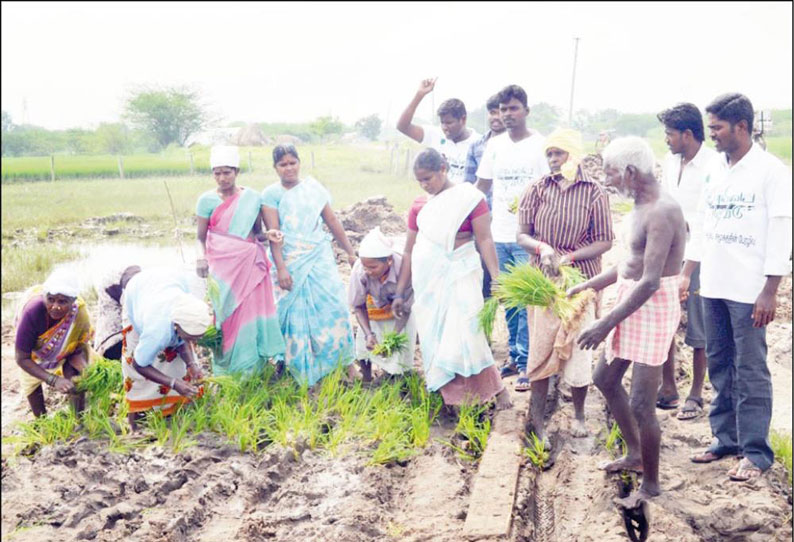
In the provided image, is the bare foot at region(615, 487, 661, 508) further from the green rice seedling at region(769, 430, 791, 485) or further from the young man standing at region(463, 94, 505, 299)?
the young man standing at region(463, 94, 505, 299)

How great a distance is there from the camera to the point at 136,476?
3.91m

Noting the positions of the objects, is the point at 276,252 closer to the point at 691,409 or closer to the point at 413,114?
the point at 413,114

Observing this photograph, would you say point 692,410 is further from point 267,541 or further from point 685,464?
point 267,541

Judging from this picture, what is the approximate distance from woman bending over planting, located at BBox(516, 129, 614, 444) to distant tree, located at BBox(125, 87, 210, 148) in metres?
25.0

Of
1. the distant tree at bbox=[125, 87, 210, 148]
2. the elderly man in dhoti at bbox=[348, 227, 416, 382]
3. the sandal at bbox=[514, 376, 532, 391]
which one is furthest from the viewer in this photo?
the distant tree at bbox=[125, 87, 210, 148]

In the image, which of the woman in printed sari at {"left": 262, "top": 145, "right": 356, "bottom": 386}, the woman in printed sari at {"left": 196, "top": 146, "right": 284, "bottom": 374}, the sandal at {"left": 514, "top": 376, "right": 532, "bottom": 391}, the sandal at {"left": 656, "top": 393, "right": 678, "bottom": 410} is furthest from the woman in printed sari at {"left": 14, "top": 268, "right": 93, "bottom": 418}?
the sandal at {"left": 656, "top": 393, "right": 678, "bottom": 410}

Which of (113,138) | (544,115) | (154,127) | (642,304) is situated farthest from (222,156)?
(544,115)

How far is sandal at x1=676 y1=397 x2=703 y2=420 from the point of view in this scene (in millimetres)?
4551

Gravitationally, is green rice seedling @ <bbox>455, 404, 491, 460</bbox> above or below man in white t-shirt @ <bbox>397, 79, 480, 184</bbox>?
A: below

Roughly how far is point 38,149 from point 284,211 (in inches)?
917

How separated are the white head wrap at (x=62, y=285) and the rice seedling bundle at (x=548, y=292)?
2539mm

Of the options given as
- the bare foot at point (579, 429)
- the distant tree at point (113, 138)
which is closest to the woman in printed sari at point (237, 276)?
the bare foot at point (579, 429)

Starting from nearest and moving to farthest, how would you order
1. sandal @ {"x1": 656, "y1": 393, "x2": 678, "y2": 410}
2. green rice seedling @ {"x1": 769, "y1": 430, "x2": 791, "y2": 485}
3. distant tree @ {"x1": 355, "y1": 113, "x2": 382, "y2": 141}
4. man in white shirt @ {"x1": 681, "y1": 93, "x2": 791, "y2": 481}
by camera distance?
man in white shirt @ {"x1": 681, "y1": 93, "x2": 791, "y2": 481} < green rice seedling @ {"x1": 769, "y1": 430, "x2": 791, "y2": 485} < sandal @ {"x1": 656, "y1": 393, "x2": 678, "y2": 410} < distant tree @ {"x1": 355, "y1": 113, "x2": 382, "y2": 141}

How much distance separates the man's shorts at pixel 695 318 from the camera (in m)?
4.60
